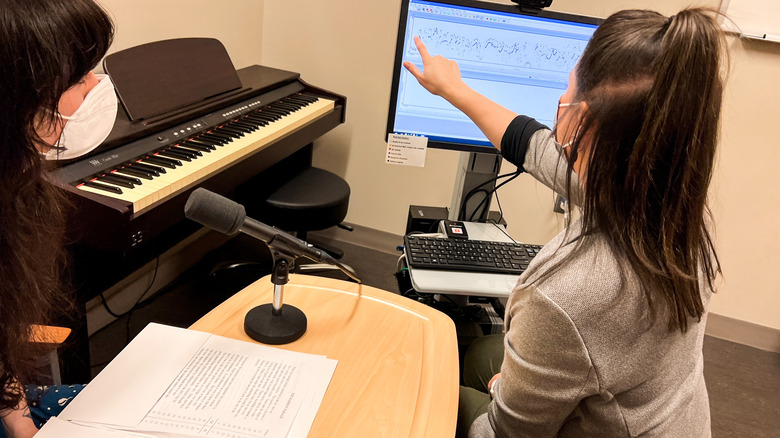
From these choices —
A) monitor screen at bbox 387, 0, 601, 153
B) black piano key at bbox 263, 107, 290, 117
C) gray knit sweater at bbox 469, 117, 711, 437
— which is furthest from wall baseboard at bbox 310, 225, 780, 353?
black piano key at bbox 263, 107, 290, 117

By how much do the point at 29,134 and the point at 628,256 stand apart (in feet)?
2.73

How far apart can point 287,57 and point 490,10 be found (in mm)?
1529

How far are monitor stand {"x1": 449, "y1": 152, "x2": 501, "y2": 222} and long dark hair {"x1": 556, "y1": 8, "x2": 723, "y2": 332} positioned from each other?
823 mm

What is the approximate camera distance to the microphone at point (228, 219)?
864mm

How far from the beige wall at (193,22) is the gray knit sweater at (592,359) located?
1604mm

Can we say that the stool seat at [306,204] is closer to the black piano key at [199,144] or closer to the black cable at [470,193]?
the black piano key at [199,144]

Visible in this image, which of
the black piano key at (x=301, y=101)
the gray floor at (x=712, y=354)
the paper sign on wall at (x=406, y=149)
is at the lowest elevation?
the gray floor at (x=712, y=354)

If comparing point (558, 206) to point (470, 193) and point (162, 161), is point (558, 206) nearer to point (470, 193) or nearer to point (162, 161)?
point (470, 193)

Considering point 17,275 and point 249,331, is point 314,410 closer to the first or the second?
point 249,331

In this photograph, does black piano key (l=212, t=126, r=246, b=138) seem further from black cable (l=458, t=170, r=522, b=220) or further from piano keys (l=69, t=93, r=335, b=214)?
black cable (l=458, t=170, r=522, b=220)

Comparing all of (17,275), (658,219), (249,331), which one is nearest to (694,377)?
(658,219)

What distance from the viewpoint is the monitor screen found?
152 centimetres

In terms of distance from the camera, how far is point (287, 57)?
2.83 metres

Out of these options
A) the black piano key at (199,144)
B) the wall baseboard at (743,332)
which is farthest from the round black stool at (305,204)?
the wall baseboard at (743,332)
